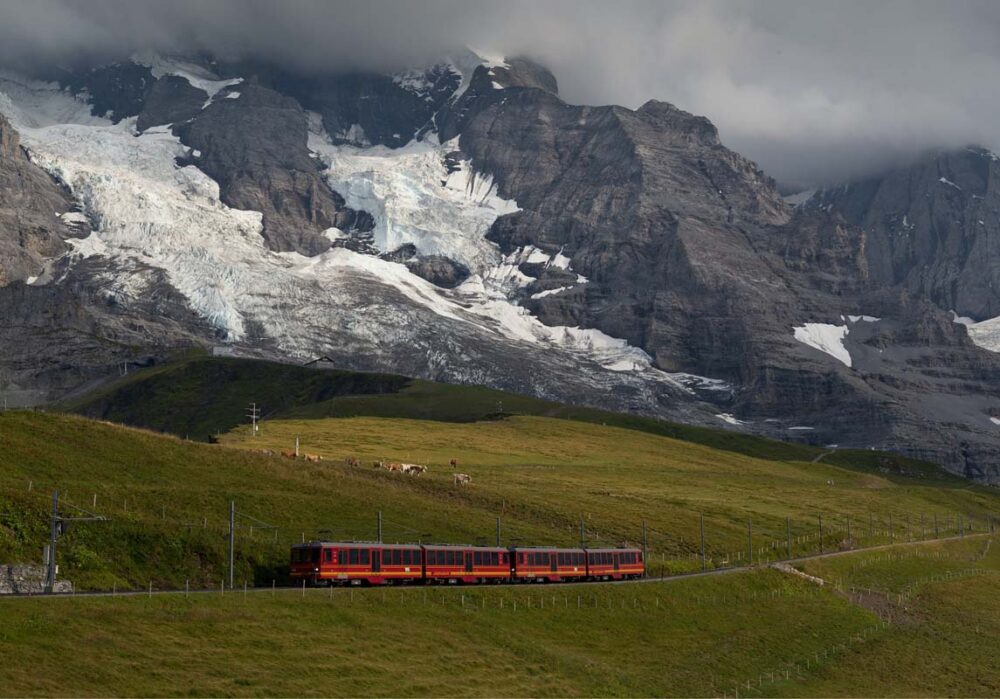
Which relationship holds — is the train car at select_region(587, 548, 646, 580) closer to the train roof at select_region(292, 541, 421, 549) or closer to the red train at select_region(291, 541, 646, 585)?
the red train at select_region(291, 541, 646, 585)

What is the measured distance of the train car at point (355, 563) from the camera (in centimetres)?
8388

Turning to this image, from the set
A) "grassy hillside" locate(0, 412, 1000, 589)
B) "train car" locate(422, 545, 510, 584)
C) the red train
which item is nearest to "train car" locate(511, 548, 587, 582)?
the red train

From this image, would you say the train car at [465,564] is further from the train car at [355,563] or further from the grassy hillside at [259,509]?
the grassy hillside at [259,509]

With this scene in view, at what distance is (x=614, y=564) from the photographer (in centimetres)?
10662

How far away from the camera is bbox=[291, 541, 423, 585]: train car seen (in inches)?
3302

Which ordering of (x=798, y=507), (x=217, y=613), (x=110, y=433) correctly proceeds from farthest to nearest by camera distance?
1. (x=798, y=507)
2. (x=110, y=433)
3. (x=217, y=613)

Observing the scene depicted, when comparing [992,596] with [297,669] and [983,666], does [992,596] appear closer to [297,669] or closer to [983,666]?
[983,666]

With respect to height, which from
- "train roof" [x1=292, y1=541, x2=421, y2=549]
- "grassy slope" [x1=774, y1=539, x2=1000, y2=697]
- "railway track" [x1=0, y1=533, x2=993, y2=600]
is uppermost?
"train roof" [x1=292, y1=541, x2=421, y2=549]

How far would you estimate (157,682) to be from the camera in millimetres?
57156

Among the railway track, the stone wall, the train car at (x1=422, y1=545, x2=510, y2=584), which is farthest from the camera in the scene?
the train car at (x1=422, y1=545, x2=510, y2=584)

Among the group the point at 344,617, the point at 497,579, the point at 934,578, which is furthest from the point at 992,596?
the point at 344,617

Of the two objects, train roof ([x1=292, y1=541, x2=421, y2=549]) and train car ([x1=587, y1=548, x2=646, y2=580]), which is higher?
train roof ([x1=292, y1=541, x2=421, y2=549])

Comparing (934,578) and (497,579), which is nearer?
(497,579)

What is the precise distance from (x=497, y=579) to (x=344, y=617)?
24166 millimetres
